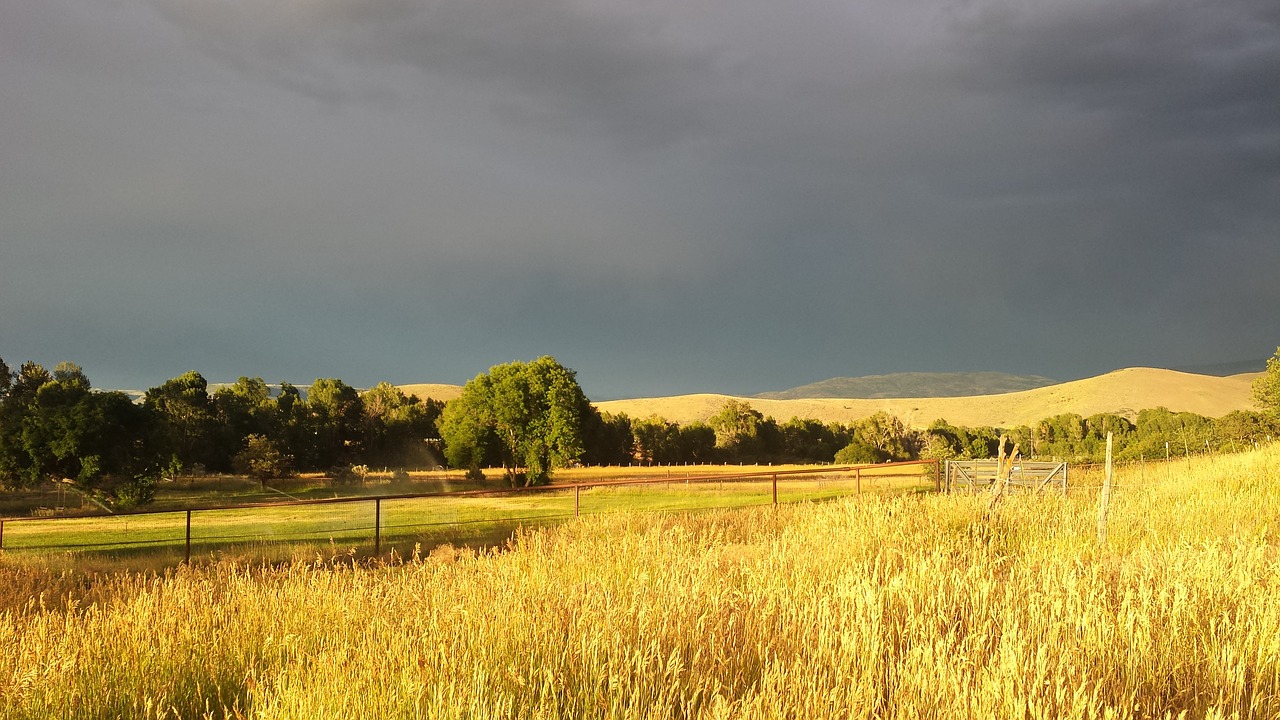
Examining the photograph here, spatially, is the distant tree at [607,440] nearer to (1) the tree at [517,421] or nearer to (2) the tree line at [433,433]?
(2) the tree line at [433,433]

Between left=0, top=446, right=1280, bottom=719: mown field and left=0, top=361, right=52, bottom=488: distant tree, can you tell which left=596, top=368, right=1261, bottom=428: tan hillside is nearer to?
left=0, top=361, right=52, bottom=488: distant tree

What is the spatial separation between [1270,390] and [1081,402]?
129182 millimetres

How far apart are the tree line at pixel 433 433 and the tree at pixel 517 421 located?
11 centimetres

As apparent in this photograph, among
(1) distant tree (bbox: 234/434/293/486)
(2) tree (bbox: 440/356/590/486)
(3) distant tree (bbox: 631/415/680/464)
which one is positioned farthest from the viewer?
(3) distant tree (bbox: 631/415/680/464)

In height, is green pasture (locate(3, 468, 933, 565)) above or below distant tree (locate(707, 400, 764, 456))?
below

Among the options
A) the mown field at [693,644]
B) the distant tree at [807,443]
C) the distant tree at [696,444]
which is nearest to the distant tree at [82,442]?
the mown field at [693,644]

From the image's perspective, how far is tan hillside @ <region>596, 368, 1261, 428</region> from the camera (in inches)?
6024

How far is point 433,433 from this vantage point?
8756cm

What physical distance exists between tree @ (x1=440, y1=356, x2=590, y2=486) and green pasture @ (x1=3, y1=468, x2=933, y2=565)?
4.08 meters

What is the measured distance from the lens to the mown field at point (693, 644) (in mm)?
4000

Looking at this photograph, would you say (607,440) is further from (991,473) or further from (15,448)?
(991,473)

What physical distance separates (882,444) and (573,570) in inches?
3536

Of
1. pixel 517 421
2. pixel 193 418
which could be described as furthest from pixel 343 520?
pixel 193 418

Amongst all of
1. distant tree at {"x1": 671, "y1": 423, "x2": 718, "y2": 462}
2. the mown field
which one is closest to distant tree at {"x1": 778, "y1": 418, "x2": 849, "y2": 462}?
distant tree at {"x1": 671, "y1": 423, "x2": 718, "y2": 462}
